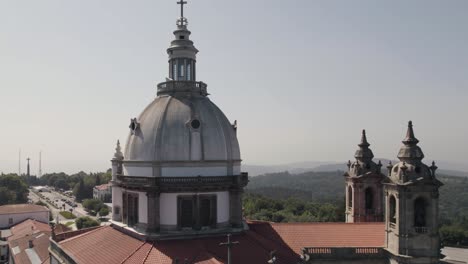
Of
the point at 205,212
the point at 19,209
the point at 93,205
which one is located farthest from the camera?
the point at 93,205

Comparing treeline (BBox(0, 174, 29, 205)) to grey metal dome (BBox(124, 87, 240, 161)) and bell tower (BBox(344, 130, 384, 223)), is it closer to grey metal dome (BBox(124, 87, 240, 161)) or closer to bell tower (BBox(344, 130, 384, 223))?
grey metal dome (BBox(124, 87, 240, 161))

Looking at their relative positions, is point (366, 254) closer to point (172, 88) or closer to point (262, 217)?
point (172, 88)

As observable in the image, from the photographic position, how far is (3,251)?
7931cm

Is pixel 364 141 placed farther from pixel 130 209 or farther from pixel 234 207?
pixel 130 209

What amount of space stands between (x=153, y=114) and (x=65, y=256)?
13729 millimetres

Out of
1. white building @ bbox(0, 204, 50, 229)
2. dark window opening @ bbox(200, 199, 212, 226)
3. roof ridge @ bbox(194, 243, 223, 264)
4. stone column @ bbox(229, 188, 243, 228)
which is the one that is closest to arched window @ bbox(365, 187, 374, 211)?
stone column @ bbox(229, 188, 243, 228)

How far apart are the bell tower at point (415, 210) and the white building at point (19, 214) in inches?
3611

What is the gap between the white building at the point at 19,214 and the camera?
10388 cm


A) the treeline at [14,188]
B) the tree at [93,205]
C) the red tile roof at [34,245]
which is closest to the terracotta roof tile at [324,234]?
the red tile roof at [34,245]

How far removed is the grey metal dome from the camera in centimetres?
3594

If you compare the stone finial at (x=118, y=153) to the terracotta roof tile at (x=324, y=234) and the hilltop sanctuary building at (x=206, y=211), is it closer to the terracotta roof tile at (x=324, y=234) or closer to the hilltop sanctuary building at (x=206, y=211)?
the hilltop sanctuary building at (x=206, y=211)

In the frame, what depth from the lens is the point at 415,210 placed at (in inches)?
1396

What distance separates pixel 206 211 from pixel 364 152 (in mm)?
19941

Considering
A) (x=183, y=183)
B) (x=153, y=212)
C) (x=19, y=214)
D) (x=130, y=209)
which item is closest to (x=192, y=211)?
(x=183, y=183)
